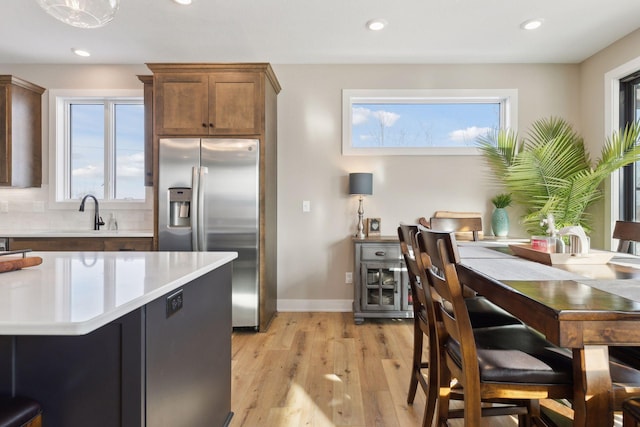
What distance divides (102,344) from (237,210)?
222 cm

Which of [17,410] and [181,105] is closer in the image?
Answer: [17,410]

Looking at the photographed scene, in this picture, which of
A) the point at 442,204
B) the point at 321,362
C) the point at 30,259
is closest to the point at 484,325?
the point at 321,362

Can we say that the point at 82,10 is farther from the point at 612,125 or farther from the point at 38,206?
the point at 612,125

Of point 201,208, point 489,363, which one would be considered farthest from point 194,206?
point 489,363

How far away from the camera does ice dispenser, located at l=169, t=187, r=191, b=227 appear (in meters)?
3.17

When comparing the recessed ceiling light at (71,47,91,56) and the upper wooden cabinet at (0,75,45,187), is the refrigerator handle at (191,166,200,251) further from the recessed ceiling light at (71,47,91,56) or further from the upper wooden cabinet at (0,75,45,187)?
the upper wooden cabinet at (0,75,45,187)

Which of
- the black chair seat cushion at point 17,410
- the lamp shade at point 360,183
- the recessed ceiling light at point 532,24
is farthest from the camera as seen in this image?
the lamp shade at point 360,183

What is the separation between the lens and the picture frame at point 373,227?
3686 mm

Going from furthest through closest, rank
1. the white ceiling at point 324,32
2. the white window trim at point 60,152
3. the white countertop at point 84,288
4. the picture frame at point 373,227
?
1. the white window trim at point 60,152
2. the picture frame at point 373,227
3. the white ceiling at point 324,32
4. the white countertop at point 84,288

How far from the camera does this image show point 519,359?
1210 mm

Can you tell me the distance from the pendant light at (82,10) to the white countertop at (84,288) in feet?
3.83

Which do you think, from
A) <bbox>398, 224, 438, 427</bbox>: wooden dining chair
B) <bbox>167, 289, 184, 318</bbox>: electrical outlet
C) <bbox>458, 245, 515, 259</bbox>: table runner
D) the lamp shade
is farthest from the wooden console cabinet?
<bbox>167, 289, 184, 318</bbox>: electrical outlet

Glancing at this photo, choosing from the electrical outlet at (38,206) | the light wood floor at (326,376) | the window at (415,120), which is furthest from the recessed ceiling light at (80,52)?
the light wood floor at (326,376)

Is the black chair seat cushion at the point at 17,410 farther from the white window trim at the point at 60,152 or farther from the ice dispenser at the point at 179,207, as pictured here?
the white window trim at the point at 60,152
